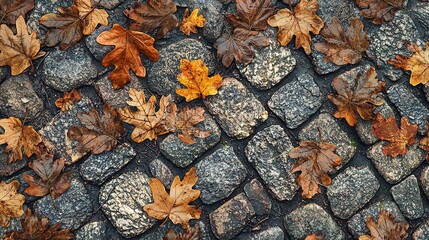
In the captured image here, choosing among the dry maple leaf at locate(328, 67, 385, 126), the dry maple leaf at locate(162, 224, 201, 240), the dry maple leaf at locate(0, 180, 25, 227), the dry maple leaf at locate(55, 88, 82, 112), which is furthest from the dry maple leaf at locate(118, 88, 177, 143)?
the dry maple leaf at locate(328, 67, 385, 126)

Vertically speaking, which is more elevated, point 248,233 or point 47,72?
point 47,72

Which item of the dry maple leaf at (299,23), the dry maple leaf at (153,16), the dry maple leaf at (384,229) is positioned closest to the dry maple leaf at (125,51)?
the dry maple leaf at (153,16)

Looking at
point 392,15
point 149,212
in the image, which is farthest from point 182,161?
point 392,15

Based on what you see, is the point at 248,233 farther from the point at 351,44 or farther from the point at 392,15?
the point at 392,15

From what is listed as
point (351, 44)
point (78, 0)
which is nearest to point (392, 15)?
point (351, 44)

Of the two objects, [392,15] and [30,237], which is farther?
[392,15]

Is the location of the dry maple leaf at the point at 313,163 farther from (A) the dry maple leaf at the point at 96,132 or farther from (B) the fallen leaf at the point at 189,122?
(A) the dry maple leaf at the point at 96,132

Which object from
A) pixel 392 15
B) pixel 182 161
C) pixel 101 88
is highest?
pixel 392 15

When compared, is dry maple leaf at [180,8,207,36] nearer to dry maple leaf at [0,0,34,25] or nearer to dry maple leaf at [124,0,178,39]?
dry maple leaf at [124,0,178,39]
